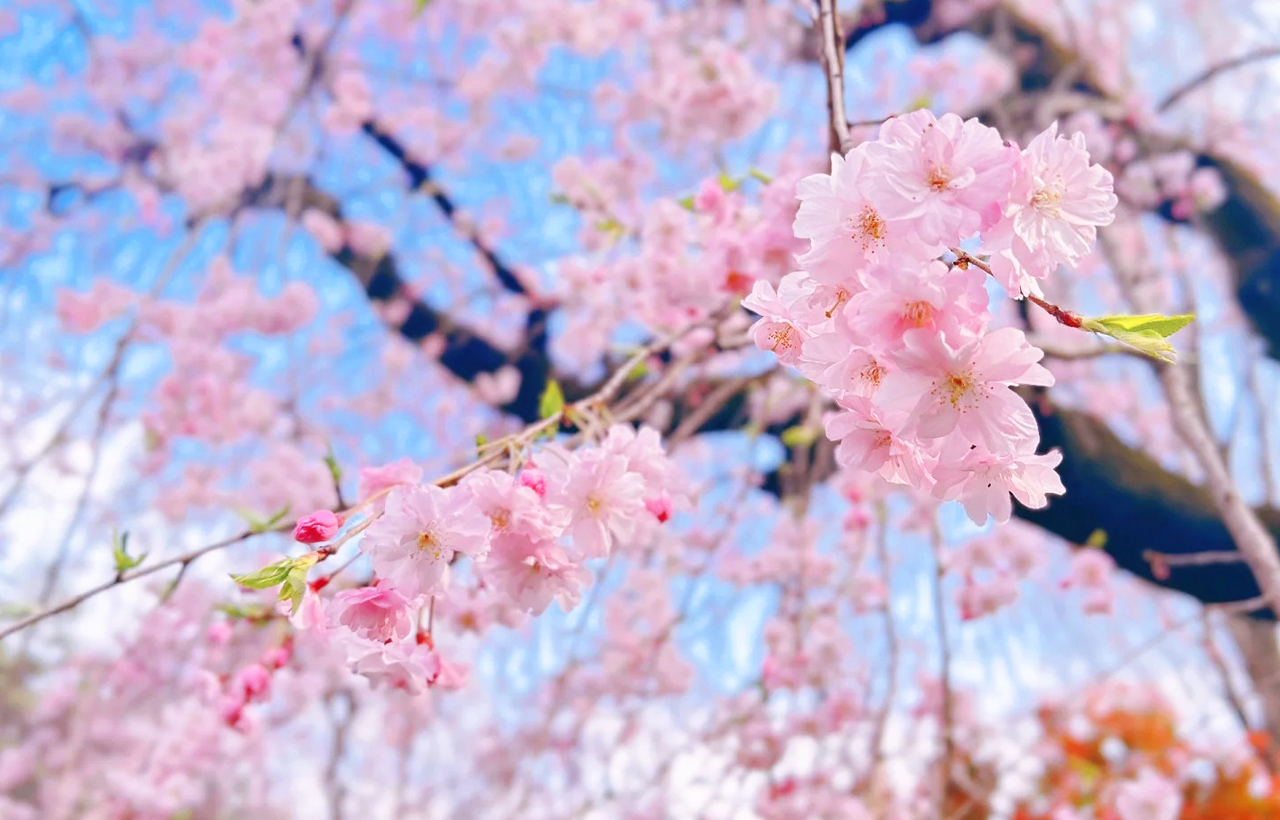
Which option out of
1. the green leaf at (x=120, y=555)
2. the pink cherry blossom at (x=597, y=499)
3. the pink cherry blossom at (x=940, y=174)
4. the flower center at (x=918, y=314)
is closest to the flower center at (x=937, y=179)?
the pink cherry blossom at (x=940, y=174)

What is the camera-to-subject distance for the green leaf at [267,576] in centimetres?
78

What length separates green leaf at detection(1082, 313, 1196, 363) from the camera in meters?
0.69

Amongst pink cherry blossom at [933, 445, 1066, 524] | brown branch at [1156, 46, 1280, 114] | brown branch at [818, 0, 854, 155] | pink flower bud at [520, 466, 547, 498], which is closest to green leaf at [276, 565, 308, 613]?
pink flower bud at [520, 466, 547, 498]

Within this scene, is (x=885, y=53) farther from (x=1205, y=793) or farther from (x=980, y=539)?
(x=1205, y=793)

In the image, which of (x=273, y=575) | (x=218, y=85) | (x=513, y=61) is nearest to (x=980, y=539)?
(x=273, y=575)

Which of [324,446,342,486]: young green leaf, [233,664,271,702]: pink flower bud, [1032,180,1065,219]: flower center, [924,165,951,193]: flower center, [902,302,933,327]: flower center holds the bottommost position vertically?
[233,664,271,702]: pink flower bud

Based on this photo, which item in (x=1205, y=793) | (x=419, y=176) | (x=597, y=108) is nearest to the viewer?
(x=419, y=176)

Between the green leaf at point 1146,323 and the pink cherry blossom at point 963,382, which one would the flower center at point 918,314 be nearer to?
the pink cherry blossom at point 963,382

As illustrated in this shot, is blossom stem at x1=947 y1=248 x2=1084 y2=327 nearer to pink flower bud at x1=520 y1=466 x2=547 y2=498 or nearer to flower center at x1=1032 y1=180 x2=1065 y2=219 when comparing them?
flower center at x1=1032 y1=180 x2=1065 y2=219

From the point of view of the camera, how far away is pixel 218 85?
197 inches

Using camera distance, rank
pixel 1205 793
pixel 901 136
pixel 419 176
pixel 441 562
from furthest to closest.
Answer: pixel 1205 793 → pixel 419 176 → pixel 441 562 → pixel 901 136

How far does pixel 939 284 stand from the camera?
2.13 ft

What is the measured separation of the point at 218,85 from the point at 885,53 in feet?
14.9

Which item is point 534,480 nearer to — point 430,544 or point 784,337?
point 430,544
